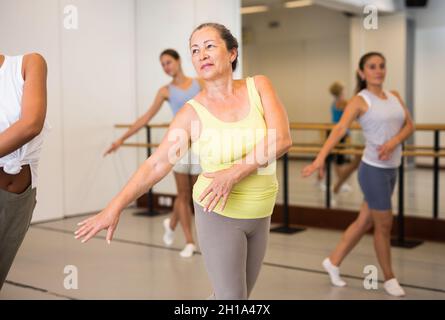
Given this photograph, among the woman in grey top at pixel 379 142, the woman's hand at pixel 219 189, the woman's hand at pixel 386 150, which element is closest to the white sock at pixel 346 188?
the woman in grey top at pixel 379 142

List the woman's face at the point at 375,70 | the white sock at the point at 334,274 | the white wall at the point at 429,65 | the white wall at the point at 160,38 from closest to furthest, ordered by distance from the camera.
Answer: the woman's face at the point at 375,70 → the white sock at the point at 334,274 → the white wall at the point at 160,38 → the white wall at the point at 429,65

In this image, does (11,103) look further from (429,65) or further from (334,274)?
(429,65)

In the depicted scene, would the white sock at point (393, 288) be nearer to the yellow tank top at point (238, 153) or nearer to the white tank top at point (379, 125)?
the white tank top at point (379, 125)

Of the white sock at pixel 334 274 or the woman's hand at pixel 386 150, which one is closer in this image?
the woman's hand at pixel 386 150

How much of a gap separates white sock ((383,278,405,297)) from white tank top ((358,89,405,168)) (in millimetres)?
675

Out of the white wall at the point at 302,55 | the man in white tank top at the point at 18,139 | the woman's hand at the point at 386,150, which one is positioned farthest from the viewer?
the white wall at the point at 302,55

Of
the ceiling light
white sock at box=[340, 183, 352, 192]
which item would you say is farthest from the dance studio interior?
white sock at box=[340, 183, 352, 192]

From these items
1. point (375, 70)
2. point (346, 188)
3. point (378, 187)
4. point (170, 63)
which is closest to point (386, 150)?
point (378, 187)

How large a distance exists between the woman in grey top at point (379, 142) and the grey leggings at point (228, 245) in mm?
1570

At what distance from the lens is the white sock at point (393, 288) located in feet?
12.0

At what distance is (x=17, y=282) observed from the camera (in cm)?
409
